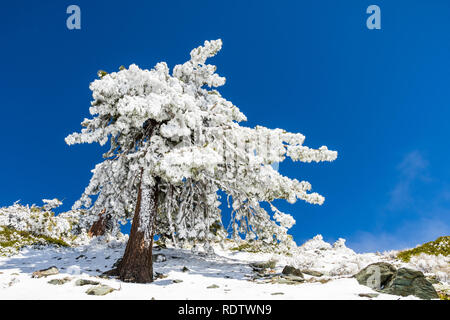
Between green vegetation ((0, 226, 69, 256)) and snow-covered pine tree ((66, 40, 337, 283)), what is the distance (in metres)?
4.38

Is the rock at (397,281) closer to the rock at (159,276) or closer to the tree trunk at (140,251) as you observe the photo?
the rock at (159,276)

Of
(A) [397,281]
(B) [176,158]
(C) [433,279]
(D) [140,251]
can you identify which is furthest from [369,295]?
(D) [140,251]

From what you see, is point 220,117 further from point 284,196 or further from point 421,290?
point 421,290

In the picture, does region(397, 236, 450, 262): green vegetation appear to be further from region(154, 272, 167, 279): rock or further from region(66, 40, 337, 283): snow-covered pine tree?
region(154, 272, 167, 279): rock

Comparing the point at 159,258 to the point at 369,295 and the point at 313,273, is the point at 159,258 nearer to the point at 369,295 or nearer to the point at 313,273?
the point at 313,273

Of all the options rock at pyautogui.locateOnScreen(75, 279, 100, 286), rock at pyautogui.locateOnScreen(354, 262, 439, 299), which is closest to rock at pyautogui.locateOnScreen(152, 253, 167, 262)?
rock at pyautogui.locateOnScreen(75, 279, 100, 286)

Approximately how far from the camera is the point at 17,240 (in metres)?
14.0

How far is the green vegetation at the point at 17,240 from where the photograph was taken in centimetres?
1270

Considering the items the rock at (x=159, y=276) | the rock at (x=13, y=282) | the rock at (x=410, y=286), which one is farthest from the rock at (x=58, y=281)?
the rock at (x=410, y=286)

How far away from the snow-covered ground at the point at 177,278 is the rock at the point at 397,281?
26 cm

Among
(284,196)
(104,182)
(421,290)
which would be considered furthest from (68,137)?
(421,290)

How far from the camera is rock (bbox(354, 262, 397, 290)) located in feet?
22.1

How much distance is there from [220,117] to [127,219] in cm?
705
